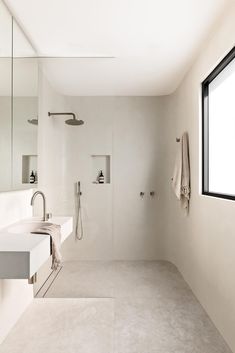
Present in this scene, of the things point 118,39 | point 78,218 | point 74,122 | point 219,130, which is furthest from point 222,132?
point 78,218

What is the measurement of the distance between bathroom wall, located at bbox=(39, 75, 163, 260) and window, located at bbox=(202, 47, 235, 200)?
0.86 metres

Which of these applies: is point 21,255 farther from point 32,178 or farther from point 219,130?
point 219,130

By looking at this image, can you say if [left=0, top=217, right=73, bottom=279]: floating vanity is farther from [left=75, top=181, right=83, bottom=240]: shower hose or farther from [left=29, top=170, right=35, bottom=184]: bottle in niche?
[left=75, top=181, right=83, bottom=240]: shower hose

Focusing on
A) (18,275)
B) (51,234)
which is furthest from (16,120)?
(18,275)

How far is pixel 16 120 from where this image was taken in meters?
2.21

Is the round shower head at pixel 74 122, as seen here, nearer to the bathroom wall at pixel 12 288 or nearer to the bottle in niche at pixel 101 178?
the bottle in niche at pixel 101 178

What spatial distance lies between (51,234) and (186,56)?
6.81 ft

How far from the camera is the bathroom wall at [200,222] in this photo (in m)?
1.90

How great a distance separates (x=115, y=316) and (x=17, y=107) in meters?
1.93

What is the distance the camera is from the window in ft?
7.02

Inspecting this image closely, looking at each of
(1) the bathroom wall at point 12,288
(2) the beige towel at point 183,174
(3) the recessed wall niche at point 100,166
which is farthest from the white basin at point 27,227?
(2) the beige towel at point 183,174

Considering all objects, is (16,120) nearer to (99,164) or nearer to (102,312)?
(99,164)

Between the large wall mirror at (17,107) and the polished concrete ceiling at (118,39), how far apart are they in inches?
4.9

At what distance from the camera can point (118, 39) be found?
2320mm
